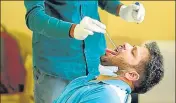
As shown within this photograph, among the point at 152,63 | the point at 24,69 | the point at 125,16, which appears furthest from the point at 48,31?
the point at 24,69

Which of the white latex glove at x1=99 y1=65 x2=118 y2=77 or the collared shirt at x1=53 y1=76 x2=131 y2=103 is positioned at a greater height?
the white latex glove at x1=99 y1=65 x2=118 y2=77

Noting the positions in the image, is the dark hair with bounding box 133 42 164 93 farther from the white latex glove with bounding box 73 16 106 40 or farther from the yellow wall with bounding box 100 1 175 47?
the yellow wall with bounding box 100 1 175 47

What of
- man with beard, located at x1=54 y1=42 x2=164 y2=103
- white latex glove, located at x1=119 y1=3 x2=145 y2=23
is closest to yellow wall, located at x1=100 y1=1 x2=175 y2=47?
white latex glove, located at x1=119 y1=3 x2=145 y2=23

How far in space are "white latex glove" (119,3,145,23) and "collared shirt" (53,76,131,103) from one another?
362 mm

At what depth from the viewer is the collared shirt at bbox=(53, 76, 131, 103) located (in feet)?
3.79

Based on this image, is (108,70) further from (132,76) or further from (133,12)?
(133,12)

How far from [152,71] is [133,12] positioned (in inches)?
14.5

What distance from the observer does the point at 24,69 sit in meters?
2.41

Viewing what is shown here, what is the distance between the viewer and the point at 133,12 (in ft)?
5.13

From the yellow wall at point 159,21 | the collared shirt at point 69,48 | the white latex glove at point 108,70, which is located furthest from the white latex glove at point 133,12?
the yellow wall at point 159,21

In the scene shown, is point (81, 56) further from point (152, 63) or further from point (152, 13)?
point (152, 13)

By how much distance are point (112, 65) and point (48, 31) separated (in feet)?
0.96

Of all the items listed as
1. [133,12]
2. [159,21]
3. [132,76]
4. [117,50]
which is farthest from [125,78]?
[159,21]

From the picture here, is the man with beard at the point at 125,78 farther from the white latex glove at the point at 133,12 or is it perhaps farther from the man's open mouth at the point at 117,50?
the white latex glove at the point at 133,12
